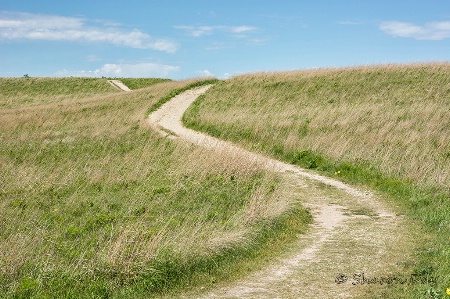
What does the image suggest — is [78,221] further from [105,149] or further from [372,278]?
[105,149]

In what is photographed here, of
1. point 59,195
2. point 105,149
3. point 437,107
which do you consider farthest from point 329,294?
point 437,107

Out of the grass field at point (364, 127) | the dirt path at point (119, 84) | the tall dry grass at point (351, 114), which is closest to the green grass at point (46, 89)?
the dirt path at point (119, 84)

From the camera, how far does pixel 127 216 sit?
37.4ft

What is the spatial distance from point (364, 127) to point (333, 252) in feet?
47.5

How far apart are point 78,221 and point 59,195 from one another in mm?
2900

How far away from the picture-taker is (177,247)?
28.7 ft

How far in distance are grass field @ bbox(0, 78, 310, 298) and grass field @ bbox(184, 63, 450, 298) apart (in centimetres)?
306

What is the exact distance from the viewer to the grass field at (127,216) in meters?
7.80

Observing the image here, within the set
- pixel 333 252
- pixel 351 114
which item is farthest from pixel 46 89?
pixel 333 252

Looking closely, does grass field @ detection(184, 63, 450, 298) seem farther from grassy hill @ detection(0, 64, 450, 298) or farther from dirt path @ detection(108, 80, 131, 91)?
dirt path @ detection(108, 80, 131, 91)

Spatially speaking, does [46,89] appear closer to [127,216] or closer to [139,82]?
[139,82]

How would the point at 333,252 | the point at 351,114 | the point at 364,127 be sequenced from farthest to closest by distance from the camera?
1. the point at 351,114
2. the point at 364,127
3. the point at 333,252

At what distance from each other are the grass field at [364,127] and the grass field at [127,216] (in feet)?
10.0

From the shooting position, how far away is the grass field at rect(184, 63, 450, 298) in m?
12.6
